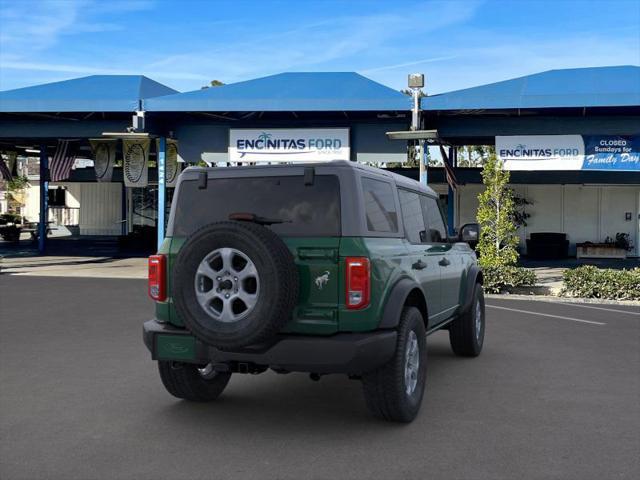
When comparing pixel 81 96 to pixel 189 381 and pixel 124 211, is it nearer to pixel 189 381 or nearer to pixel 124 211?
pixel 189 381

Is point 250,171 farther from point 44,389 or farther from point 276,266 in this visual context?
point 44,389

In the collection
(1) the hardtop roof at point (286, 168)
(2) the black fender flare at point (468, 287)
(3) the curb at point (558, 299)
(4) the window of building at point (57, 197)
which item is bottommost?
(3) the curb at point (558, 299)

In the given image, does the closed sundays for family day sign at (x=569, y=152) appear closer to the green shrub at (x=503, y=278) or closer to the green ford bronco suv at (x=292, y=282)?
the green shrub at (x=503, y=278)

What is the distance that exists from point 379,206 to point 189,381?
2187mm

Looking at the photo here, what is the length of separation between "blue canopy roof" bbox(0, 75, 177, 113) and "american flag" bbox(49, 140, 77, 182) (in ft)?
12.1

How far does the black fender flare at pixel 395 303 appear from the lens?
5.11 metres

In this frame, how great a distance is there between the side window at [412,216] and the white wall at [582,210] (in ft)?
78.7

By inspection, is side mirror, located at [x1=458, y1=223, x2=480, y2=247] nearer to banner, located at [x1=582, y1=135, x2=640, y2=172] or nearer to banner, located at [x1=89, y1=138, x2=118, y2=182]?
banner, located at [x1=582, y1=135, x2=640, y2=172]

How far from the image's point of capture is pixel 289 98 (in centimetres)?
2031

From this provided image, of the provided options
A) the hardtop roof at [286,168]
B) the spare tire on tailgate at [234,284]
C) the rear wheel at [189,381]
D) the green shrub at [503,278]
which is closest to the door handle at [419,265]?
the hardtop roof at [286,168]

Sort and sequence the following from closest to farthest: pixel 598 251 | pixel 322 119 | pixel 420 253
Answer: pixel 420 253, pixel 322 119, pixel 598 251

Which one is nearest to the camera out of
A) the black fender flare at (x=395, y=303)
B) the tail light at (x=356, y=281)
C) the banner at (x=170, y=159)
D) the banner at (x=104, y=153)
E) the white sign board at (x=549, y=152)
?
the tail light at (x=356, y=281)

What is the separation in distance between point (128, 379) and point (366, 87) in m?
15.4

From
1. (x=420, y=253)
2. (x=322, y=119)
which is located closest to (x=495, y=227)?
(x=322, y=119)
